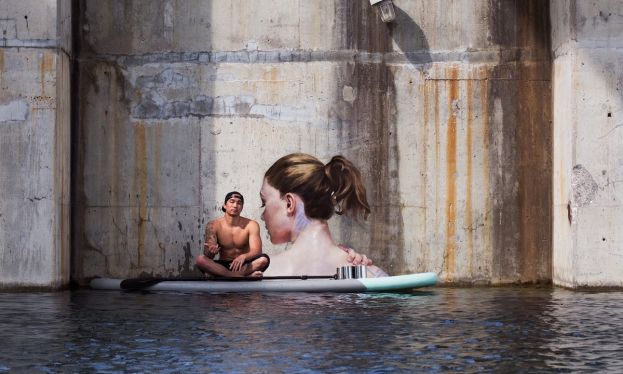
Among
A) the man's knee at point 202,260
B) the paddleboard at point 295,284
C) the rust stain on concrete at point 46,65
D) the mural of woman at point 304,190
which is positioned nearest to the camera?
the paddleboard at point 295,284

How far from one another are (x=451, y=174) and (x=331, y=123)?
1688 millimetres

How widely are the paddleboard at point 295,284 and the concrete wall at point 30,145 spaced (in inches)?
47.2

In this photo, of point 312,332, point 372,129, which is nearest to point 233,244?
point 372,129

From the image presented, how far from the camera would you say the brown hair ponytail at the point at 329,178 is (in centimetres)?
1593

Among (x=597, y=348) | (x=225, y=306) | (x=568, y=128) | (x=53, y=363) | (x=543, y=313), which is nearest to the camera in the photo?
Answer: (x=53, y=363)

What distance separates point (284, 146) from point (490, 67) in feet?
9.41

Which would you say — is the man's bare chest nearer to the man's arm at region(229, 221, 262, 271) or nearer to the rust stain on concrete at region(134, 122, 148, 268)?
the man's arm at region(229, 221, 262, 271)

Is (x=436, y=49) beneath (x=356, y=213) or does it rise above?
above

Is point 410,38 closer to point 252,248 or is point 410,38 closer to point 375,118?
point 375,118

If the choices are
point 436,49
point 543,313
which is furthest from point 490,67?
point 543,313

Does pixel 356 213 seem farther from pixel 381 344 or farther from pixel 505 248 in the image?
pixel 381 344

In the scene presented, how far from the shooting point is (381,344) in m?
9.70

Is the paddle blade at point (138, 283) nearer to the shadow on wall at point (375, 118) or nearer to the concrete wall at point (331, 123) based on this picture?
the concrete wall at point (331, 123)

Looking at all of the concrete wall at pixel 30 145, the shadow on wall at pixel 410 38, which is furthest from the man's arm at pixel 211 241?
the shadow on wall at pixel 410 38
